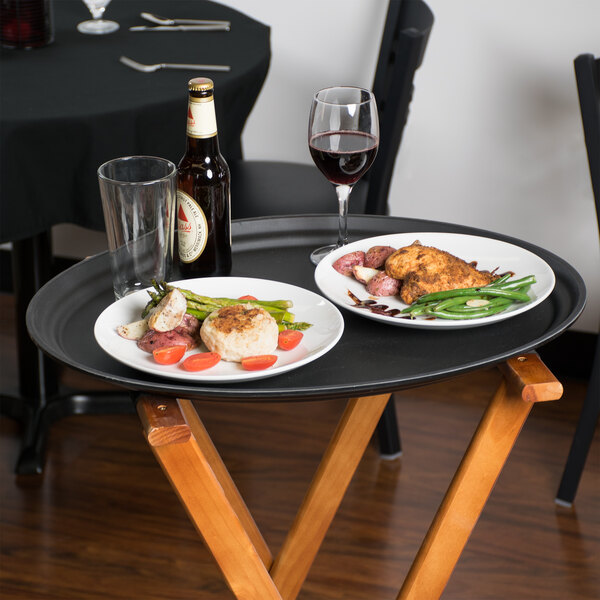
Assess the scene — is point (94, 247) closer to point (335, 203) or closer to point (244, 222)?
point (335, 203)

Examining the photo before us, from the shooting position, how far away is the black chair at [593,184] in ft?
5.67

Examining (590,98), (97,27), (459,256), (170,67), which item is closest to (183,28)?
(97,27)

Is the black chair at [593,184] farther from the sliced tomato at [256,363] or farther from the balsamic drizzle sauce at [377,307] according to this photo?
the sliced tomato at [256,363]

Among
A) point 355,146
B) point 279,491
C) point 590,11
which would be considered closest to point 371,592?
point 279,491

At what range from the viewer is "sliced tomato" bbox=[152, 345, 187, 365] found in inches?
38.1

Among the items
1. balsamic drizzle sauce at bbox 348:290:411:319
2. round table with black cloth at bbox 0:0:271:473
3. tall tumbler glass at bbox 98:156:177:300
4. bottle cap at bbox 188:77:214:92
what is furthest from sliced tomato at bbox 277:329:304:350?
round table with black cloth at bbox 0:0:271:473

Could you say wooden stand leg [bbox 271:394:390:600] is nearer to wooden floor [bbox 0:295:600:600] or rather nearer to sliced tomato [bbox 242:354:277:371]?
wooden floor [bbox 0:295:600:600]

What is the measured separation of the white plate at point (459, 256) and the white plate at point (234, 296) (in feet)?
0.14

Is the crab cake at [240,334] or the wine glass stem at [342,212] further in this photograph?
the wine glass stem at [342,212]

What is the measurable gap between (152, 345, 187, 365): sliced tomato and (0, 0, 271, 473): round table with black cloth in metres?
0.84

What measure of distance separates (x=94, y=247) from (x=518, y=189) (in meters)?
1.39

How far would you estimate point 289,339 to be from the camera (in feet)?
3.32

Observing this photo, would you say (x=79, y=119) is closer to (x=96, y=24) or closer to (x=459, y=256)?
(x=96, y=24)

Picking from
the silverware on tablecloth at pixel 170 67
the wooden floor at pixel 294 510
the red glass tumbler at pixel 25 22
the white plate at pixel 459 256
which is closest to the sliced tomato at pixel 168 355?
the white plate at pixel 459 256
